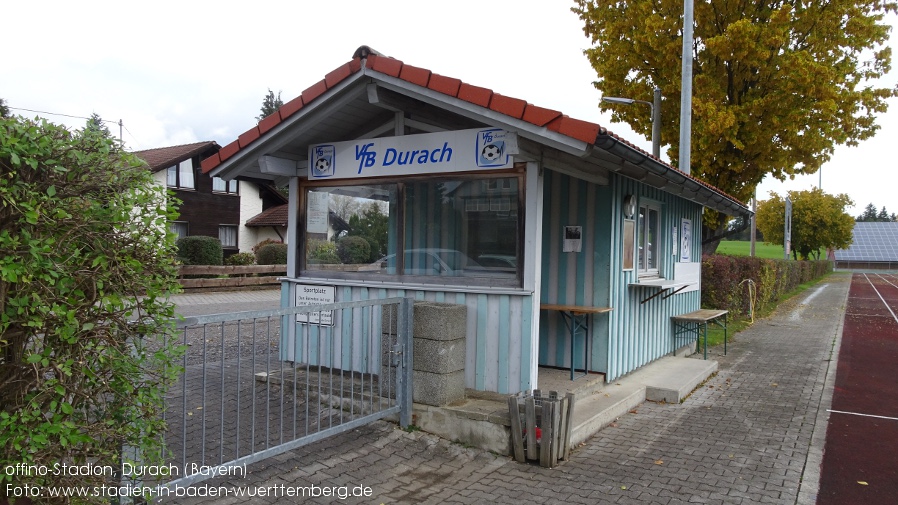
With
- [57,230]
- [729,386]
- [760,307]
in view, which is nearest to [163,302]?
[57,230]

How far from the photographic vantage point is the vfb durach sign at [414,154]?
603cm

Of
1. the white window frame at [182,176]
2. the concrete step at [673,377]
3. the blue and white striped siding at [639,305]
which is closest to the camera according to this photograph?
the blue and white striped siding at [639,305]

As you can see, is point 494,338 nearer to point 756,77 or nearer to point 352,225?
point 352,225

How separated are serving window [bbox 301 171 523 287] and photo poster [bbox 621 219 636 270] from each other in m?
2.20

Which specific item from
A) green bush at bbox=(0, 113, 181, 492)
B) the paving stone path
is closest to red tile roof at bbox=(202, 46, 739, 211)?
the paving stone path

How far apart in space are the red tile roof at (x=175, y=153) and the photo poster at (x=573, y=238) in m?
26.5

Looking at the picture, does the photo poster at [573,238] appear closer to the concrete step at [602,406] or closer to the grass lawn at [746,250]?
the concrete step at [602,406]

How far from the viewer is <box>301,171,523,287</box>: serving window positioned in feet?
20.5

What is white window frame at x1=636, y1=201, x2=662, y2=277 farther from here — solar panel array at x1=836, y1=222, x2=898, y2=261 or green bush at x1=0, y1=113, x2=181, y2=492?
solar panel array at x1=836, y1=222, x2=898, y2=261

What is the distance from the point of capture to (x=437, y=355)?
583cm

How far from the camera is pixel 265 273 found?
24797mm

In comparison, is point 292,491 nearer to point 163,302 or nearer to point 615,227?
point 163,302

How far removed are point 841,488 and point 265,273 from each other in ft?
72.6

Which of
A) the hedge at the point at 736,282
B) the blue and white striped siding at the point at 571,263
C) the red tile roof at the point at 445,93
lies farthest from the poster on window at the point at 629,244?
the hedge at the point at 736,282
